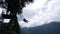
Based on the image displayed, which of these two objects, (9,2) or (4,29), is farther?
(4,29)

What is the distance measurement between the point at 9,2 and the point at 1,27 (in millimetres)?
7489

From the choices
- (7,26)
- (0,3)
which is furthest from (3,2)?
(7,26)

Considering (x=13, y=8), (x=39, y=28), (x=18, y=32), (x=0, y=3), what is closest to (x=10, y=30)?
(x=18, y=32)

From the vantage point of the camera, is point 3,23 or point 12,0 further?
point 3,23

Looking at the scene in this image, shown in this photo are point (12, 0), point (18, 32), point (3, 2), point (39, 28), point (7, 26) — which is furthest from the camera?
point (39, 28)

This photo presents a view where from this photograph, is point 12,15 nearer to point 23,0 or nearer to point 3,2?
point 3,2

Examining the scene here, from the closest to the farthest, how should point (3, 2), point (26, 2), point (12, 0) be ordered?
point (12, 0), point (26, 2), point (3, 2)

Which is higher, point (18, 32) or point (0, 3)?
point (0, 3)

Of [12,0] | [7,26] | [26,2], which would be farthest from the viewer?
[7,26]

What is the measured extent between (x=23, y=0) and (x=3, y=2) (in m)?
1.89

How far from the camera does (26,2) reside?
13.4m

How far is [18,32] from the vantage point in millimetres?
20922

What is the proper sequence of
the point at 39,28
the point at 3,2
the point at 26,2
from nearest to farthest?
the point at 26,2
the point at 3,2
the point at 39,28

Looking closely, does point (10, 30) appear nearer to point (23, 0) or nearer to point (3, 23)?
point (3, 23)
